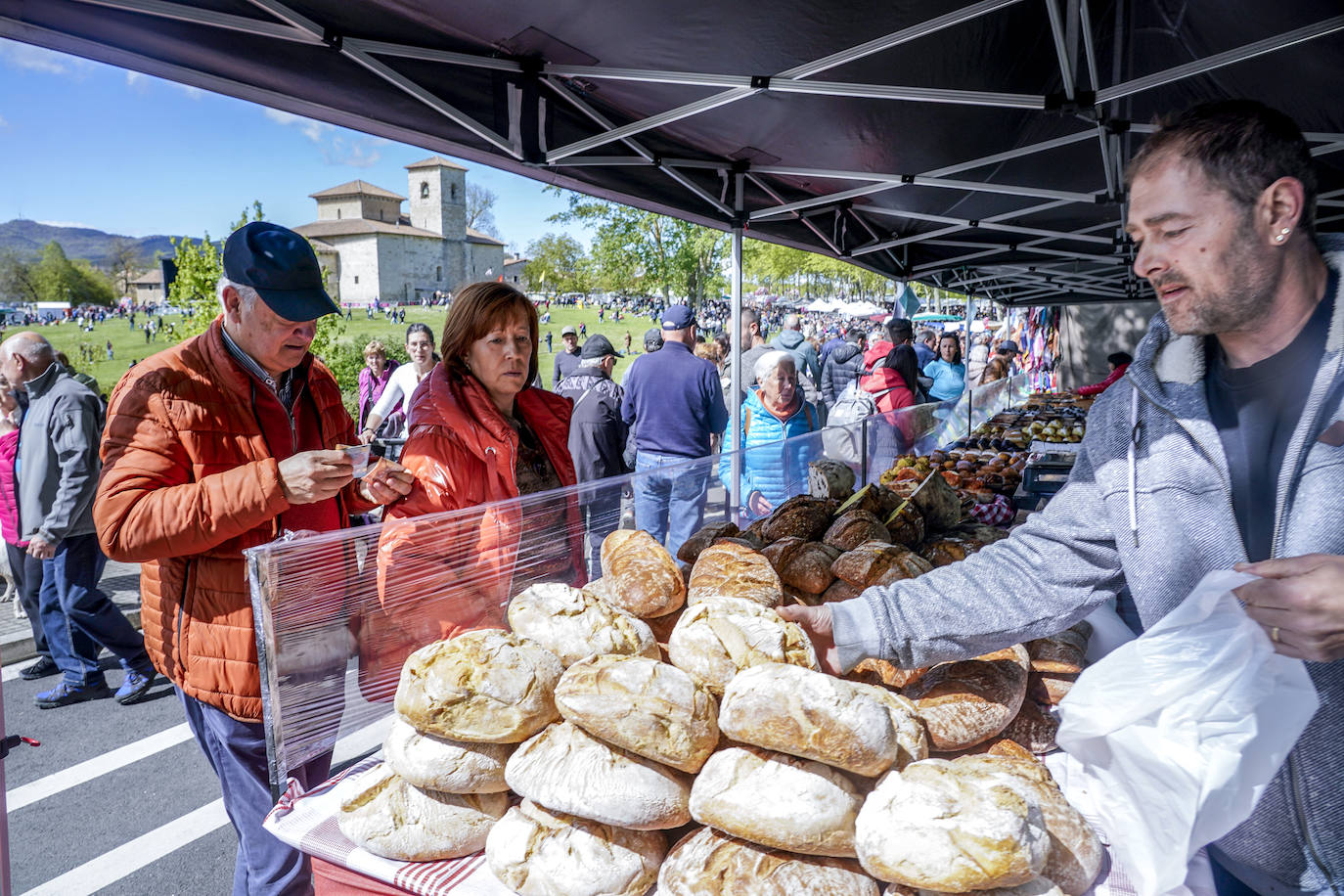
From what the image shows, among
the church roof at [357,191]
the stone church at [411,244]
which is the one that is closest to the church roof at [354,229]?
the stone church at [411,244]

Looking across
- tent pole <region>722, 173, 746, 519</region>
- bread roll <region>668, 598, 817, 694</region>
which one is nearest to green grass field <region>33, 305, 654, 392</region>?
tent pole <region>722, 173, 746, 519</region>

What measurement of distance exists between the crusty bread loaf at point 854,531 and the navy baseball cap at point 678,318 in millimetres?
3152

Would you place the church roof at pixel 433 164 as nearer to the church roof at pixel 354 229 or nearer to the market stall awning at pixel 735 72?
the church roof at pixel 354 229

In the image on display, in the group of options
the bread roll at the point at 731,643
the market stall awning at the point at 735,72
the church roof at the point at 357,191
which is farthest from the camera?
the church roof at the point at 357,191

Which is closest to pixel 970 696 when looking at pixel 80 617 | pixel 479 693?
pixel 479 693

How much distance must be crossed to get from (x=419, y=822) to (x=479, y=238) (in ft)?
289

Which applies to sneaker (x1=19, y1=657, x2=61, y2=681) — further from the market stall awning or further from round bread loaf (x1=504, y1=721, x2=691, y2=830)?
round bread loaf (x1=504, y1=721, x2=691, y2=830)

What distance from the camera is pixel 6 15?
1.89 meters

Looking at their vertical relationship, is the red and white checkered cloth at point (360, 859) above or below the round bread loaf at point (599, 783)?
below

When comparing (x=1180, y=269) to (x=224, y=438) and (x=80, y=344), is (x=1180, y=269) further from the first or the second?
(x=80, y=344)

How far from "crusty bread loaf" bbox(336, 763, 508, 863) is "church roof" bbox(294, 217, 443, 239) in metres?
75.6

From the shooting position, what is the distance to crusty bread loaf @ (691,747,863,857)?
1.06 meters

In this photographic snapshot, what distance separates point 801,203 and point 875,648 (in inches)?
160

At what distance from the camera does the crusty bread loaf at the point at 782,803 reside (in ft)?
3.48
